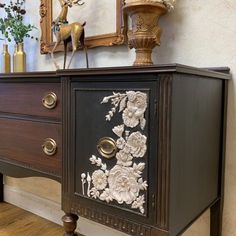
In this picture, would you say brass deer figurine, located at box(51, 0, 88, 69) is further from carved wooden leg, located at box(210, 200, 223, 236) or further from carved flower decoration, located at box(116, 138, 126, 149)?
carved wooden leg, located at box(210, 200, 223, 236)

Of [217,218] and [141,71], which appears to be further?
[217,218]

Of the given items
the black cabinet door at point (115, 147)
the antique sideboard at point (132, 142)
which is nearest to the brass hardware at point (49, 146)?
the antique sideboard at point (132, 142)

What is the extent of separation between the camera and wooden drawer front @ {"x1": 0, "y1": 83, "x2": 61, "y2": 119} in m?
1.06

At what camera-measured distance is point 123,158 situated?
0.83 metres

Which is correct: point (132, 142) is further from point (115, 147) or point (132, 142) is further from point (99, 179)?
point (99, 179)

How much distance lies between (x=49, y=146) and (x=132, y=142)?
0.41m

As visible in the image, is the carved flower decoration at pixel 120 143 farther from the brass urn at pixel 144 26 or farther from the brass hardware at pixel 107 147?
the brass urn at pixel 144 26

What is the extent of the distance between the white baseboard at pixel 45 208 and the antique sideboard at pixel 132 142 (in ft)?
1.96

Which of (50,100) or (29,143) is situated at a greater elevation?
(50,100)

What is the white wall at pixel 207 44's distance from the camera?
1100 millimetres

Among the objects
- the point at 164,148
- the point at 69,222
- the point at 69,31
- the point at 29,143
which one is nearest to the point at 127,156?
the point at 164,148

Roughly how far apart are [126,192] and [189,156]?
0.75ft

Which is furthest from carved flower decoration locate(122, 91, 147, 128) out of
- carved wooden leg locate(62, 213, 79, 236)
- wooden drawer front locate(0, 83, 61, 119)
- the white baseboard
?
the white baseboard

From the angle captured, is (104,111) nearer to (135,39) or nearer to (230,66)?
(135,39)
